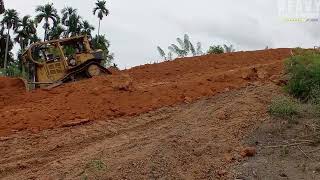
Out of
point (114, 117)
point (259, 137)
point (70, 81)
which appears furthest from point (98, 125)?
point (70, 81)

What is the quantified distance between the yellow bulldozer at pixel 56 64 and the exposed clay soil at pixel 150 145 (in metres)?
5.13

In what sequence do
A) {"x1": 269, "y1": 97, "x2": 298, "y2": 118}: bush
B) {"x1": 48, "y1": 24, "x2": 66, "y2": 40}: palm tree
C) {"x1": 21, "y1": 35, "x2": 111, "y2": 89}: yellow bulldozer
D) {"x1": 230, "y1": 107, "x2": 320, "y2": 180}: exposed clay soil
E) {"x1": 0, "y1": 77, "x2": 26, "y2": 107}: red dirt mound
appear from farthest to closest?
1. {"x1": 48, "y1": 24, "x2": 66, "y2": 40}: palm tree
2. {"x1": 21, "y1": 35, "x2": 111, "y2": 89}: yellow bulldozer
3. {"x1": 0, "y1": 77, "x2": 26, "y2": 107}: red dirt mound
4. {"x1": 269, "y1": 97, "x2": 298, "y2": 118}: bush
5. {"x1": 230, "y1": 107, "x2": 320, "y2": 180}: exposed clay soil

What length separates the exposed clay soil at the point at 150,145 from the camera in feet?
27.5

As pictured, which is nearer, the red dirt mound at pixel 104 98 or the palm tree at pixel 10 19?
the red dirt mound at pixel 104 98

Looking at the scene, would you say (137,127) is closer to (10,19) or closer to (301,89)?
(301,89)

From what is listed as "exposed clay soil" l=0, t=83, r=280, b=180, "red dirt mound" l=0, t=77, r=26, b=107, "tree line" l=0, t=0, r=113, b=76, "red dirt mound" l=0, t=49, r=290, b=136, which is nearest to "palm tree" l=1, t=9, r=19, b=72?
"tree line" l=0, t=0, r=113, b=76

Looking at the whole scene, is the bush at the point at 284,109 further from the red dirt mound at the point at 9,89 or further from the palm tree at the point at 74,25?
the palm tree at the point at 74,25

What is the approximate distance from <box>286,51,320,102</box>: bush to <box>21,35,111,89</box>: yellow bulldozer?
22.3 feet

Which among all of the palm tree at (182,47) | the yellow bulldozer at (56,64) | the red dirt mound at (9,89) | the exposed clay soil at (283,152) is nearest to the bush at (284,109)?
the exposed clay soil at (283,152)

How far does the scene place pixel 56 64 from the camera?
16281 mm

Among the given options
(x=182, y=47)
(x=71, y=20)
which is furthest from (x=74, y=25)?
(x=182, y=47)

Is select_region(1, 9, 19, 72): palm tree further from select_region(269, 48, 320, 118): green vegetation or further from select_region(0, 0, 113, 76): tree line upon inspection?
select_region(269, 48, 320, 118): green vegetation

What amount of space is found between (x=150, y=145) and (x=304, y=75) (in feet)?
11.0

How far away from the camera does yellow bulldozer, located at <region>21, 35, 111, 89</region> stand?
1602 centimetres
